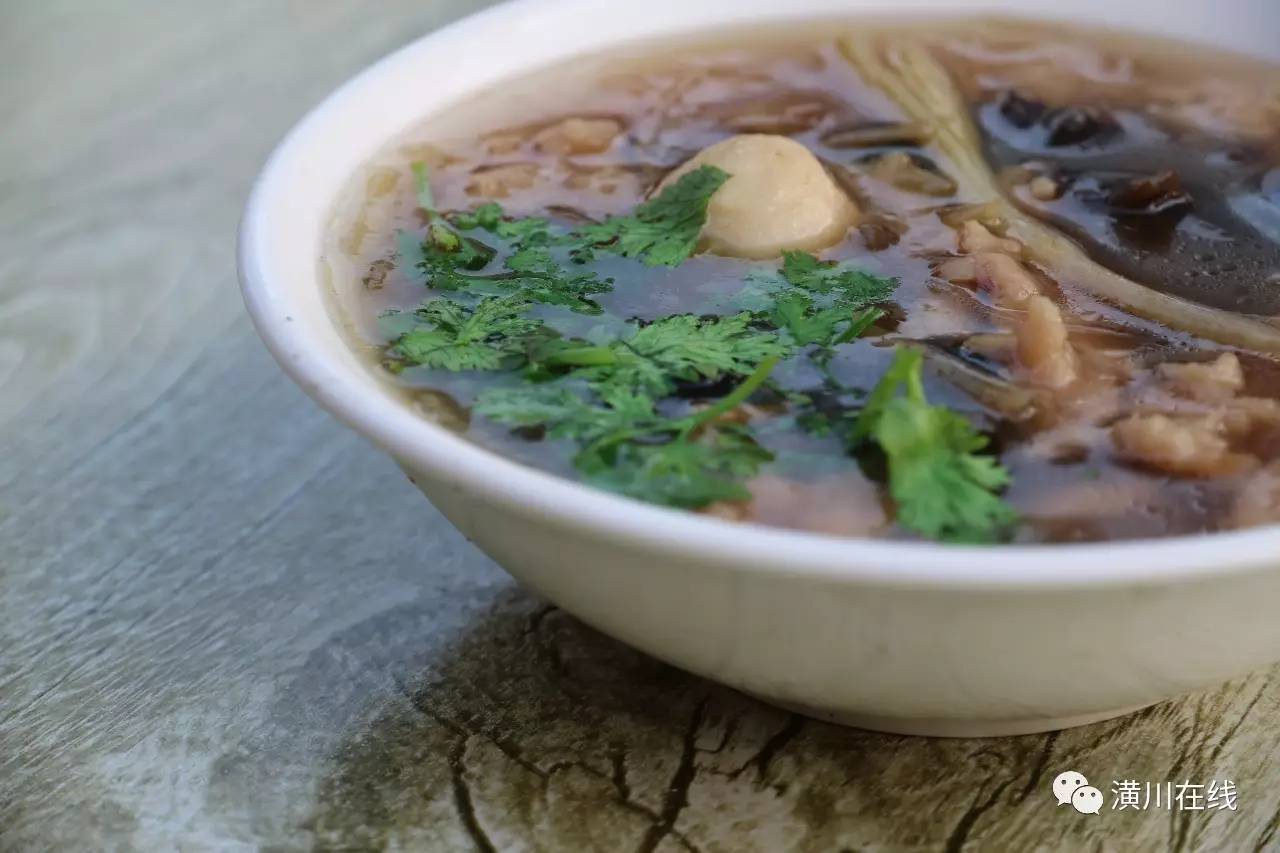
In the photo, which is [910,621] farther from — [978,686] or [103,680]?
[103,680]

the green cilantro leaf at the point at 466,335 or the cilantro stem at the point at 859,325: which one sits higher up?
the cilantro stem at the point at 859,325

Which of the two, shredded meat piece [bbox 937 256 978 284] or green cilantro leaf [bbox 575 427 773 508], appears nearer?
green cilantro leaf [bbox 575 427 773 508]

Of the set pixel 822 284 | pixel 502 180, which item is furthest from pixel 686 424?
pixel 502 180

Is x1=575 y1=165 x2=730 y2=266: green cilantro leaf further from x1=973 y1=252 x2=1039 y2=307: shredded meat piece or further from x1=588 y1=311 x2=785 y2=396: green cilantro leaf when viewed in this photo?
x1=973 y1=252 x2=1039 y2=307: shredded meat piece

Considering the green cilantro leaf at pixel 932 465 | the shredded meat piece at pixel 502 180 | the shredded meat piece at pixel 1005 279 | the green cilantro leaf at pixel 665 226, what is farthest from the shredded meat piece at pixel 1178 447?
the shredded meat piece at pixel 502 180

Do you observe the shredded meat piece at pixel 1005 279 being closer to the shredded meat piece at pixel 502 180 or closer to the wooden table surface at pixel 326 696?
the wooden table surface at pixel 326 696

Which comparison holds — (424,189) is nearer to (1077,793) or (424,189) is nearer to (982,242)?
(982,242)

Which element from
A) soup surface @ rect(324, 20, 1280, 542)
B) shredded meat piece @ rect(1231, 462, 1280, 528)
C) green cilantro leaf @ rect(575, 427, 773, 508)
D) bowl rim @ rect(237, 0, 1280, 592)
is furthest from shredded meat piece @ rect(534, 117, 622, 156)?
shredded meat piece @ rect(1231, 462, 1280, 528)
